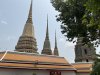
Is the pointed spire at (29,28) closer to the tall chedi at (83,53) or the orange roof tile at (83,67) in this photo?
the tall chedi at (83,53)

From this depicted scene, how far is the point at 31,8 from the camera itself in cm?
5328

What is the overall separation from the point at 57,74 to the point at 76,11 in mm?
14946

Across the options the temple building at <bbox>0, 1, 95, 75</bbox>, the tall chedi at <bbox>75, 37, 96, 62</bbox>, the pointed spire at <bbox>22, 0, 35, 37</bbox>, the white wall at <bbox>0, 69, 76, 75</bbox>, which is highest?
the pointed spire at <bbox>22, 0, 35, 37</bbox>

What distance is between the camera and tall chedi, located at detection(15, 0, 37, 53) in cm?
4294

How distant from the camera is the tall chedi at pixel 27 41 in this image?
42.9 metres

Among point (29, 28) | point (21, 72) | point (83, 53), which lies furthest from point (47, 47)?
point (21, 72)

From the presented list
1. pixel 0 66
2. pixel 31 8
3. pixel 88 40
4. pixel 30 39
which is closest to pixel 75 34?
pixel 88 40

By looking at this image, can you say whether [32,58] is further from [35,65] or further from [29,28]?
[29,28]

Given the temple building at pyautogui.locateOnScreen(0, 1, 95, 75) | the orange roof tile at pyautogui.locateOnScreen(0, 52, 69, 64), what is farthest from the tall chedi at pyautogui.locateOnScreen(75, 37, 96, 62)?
the orange roof tile at pyautogui.locateOnScreen(0, 52, 69, 64)

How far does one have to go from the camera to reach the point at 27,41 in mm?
44281

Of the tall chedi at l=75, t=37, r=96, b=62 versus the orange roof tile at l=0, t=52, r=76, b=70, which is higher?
the tall chedi at l=75, t=37, r=96, b=62

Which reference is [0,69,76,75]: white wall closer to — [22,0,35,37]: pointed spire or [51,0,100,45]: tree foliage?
[51,0,100,45]: tree foliage

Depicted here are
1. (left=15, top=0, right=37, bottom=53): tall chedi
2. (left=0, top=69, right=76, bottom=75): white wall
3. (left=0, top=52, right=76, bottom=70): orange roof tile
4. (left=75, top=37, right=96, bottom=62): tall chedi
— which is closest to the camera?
(left=0, top=69, right=76, bottom=75): white wall

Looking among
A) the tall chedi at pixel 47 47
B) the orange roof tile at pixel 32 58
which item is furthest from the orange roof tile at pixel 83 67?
the tall chedi at pixel 47 47
